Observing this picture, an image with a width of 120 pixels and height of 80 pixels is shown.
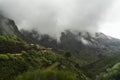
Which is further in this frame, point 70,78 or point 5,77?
point 5,77

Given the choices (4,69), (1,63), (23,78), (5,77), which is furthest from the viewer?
(1,63)

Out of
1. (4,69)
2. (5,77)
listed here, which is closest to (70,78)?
(5,77)

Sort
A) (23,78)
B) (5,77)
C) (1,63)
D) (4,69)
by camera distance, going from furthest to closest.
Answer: (1,63)
(4,69)
(5,77)
(23,78)

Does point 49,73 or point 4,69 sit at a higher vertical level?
point 4,69

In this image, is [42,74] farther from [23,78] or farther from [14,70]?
[14,70]

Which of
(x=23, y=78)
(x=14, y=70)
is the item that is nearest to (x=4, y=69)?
(x=14, y=70)

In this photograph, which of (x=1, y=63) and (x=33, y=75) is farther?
(x=1, y=63)

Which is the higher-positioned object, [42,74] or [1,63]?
[1,63]

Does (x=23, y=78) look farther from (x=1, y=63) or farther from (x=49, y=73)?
(x=1, y=63)

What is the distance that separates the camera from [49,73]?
128 metres

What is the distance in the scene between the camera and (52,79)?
12350cm

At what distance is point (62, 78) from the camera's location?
125562mm

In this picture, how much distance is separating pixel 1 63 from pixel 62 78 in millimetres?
92236

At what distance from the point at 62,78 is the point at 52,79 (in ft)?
20.1
